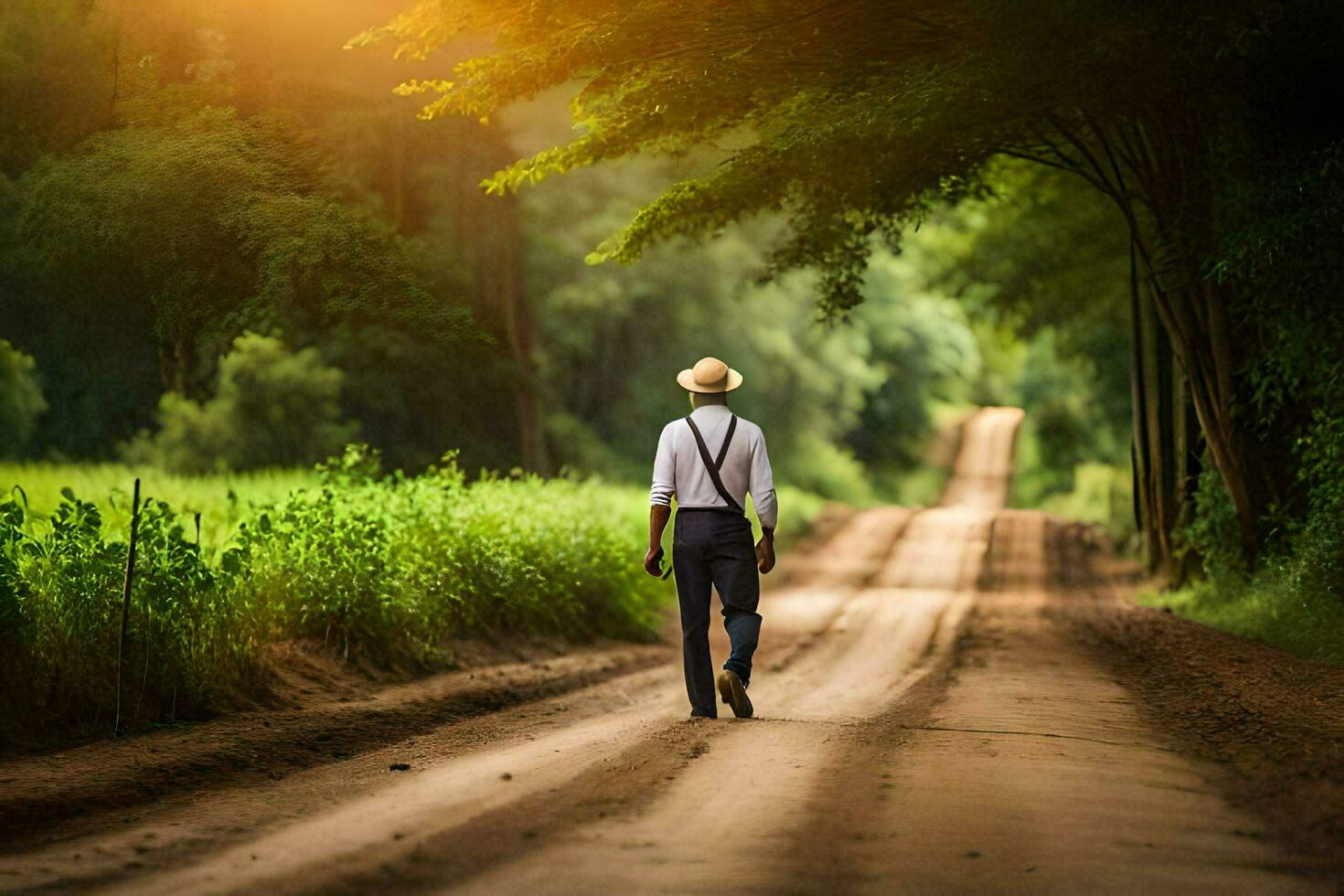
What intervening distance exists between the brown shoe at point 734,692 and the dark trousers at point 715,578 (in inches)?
3.4

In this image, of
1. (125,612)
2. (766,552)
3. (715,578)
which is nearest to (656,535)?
(715,578)

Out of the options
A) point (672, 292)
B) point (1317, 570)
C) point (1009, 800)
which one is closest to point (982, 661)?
point (1317, 570)

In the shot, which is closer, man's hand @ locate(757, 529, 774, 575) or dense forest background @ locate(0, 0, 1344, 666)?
man's hand @ locate(757, 529, 774, 575)

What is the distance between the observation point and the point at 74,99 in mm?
8859

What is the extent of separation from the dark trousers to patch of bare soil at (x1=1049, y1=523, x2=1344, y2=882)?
253 cm

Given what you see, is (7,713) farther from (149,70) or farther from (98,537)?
(149,70)

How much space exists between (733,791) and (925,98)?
7.16 metres

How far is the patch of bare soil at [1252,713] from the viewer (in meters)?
5.91

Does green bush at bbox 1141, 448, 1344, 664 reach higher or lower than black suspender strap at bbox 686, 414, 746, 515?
lower

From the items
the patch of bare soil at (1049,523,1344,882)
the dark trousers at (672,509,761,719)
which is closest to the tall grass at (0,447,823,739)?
the dark trousers at (672,509,761,719)

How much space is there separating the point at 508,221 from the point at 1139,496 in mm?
11288

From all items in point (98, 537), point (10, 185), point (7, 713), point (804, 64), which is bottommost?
point (7, 713)

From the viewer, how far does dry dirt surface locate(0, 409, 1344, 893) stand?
→ 489 centimetres

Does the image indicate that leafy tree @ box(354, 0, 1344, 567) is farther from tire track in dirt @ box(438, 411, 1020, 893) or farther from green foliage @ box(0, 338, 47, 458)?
tire track in dirt @ box(438, 411, 1020, 893)
